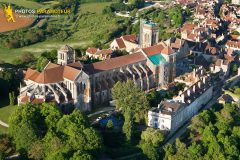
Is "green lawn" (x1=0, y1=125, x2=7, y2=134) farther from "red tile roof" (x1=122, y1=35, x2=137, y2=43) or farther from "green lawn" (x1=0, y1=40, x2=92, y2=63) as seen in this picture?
"red tile roof" (x1=122, y1=35, x2=137, y2=43)

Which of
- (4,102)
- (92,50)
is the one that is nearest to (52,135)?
(4,102)

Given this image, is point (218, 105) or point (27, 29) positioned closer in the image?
point (218, 105)

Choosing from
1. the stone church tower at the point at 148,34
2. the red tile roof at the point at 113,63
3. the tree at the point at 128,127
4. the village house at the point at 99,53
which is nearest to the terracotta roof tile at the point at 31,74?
the red tile roof at the point at 113,63

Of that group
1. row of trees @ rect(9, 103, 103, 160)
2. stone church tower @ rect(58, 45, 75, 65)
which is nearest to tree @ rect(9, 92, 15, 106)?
stone church tower @ rect(58, 45, 75, 65)

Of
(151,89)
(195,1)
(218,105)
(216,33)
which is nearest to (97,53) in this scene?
(151,89)

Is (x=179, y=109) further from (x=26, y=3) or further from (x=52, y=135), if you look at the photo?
(x=26, y=3)

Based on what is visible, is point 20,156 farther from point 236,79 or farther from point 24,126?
point 236,79

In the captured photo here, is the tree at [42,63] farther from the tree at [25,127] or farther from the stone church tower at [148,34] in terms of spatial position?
the tree at [25,127]
